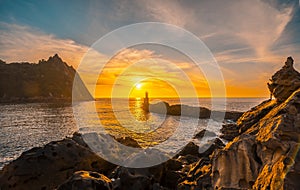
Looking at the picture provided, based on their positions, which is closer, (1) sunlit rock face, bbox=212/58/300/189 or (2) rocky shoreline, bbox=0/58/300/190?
(1) sunlit rock face, bbox=212/58/300/189

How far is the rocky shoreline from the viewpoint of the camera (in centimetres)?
784

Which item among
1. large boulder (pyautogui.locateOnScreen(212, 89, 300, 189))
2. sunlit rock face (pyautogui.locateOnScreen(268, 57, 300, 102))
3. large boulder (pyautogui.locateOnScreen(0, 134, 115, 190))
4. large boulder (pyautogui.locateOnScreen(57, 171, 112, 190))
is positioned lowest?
large boulder (pyautogui.locateOnScreen(0, 134, 115, 190))

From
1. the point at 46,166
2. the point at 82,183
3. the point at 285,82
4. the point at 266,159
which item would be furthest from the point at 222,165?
the point at 46,166

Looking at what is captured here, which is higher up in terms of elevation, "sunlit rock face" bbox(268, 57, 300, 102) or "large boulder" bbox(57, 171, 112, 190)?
"sunlit rock face" bbox(268, 57, 300, 102)

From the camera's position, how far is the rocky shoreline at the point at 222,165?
309 inches

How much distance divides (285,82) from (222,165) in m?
9.31

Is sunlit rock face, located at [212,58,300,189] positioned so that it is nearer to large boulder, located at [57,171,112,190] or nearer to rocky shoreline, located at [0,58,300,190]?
rocky shoreline, located at [0,58,300,190]

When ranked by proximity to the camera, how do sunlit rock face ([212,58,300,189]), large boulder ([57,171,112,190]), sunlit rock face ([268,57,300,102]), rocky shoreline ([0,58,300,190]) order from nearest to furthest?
1. sunlit rock face ([212,58,300,189])
2. rocky shoreline ([0,58,300,190])
3. large boulder ([57,171,112,190])
4. sunlit rock face ([268,57,300,102])

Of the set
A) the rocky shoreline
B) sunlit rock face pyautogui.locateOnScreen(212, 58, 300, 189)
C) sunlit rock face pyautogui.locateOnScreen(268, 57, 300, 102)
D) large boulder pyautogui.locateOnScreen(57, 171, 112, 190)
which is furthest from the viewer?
sunlit rock face pyautogui.locateOnScreen(268, 57, 300, 102)

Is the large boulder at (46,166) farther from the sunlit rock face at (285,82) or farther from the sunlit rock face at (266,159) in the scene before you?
the sunlit rock face at (285,82)

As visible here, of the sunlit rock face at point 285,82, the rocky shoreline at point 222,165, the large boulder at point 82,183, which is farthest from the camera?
the sunlit rock face at point 285,82

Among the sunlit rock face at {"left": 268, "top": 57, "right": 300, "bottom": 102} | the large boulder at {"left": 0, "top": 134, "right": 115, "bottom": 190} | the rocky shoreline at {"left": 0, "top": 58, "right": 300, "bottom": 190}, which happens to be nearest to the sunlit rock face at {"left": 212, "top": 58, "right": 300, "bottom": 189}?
the rocky shoreline at {"left": 0, "top": 58, "right": 300, "bottom": 190}

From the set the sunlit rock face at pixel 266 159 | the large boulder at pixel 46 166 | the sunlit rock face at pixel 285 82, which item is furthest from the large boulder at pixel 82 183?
the sunlit rock face at pixel 285 82

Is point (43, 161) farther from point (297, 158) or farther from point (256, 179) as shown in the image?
point (297, 158)
